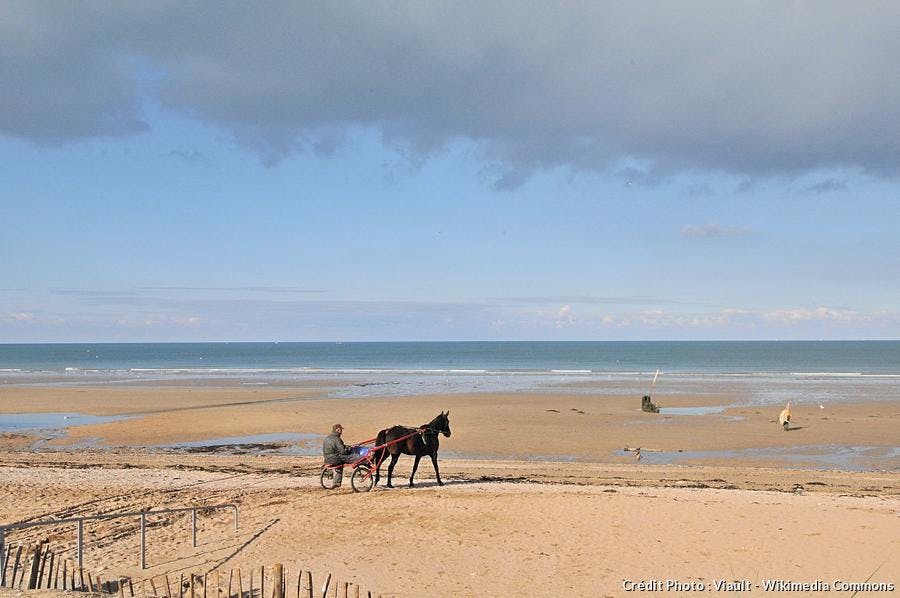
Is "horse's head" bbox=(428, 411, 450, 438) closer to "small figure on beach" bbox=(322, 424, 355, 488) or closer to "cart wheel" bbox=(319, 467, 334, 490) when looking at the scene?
"small figure on beach" bbox=(322, 424, 355, 488)

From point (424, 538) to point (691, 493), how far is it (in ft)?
23.1

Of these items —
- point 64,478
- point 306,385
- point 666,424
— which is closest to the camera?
point 64,478

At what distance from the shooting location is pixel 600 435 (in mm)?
28797

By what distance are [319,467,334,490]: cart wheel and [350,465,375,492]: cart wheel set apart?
0.56m

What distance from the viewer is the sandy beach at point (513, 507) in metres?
11.2

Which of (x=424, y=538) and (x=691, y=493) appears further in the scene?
(x=691, y=493)

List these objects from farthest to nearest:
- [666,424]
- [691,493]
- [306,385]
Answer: [306,385], [666,424], [691,493]

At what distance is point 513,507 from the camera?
48.5 ft

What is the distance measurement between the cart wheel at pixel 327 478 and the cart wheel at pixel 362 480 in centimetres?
56

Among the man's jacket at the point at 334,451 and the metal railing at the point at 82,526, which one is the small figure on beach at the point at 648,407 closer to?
the man's jacket at the point at 334,451

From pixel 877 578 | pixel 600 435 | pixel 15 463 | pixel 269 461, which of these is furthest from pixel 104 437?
pixel 877 578

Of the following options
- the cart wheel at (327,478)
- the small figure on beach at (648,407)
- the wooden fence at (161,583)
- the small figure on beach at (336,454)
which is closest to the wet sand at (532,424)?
the small figure on beach at (648,407)

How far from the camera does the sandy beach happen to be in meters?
11.2

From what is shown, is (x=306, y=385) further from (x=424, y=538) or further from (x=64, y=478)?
(x=424, y=538)
